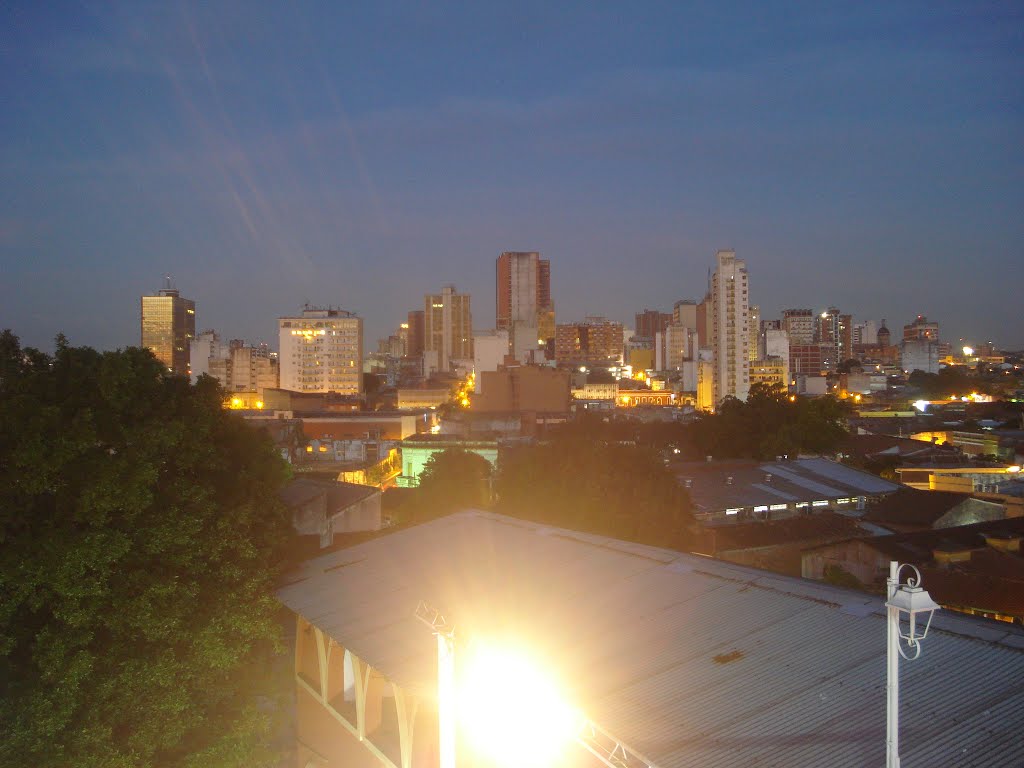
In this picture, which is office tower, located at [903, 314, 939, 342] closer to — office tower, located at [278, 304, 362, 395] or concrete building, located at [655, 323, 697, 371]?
concrete building, located at [655, 323, 697, 371]

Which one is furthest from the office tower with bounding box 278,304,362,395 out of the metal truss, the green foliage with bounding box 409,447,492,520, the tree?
the metal truss

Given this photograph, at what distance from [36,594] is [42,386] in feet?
8.74

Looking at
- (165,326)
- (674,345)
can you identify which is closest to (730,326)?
(674,345)

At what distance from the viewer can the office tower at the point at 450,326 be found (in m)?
105

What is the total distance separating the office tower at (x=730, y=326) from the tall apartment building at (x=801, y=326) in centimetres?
7085

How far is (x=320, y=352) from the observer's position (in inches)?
2827

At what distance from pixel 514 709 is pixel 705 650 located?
172 cm

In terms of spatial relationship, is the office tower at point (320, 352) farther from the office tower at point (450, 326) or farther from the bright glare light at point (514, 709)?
the bright glare light at point (514, 709)

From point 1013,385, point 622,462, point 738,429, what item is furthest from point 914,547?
point 1013,385

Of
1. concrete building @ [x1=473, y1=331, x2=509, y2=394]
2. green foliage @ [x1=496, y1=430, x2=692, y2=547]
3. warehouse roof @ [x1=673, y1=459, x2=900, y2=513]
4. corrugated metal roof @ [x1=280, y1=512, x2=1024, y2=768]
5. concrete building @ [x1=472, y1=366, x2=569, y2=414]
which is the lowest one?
warehouse roof @ [x1=673, y1=459, x2=900, y2=513]

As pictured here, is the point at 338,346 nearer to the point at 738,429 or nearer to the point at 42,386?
the point at 738,429

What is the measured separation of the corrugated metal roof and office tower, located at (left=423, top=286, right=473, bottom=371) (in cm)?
9474

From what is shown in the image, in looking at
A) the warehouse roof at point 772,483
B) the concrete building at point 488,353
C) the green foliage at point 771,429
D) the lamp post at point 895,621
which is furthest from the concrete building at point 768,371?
the lamp post at point 895,621

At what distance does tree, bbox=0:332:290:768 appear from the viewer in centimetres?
679
